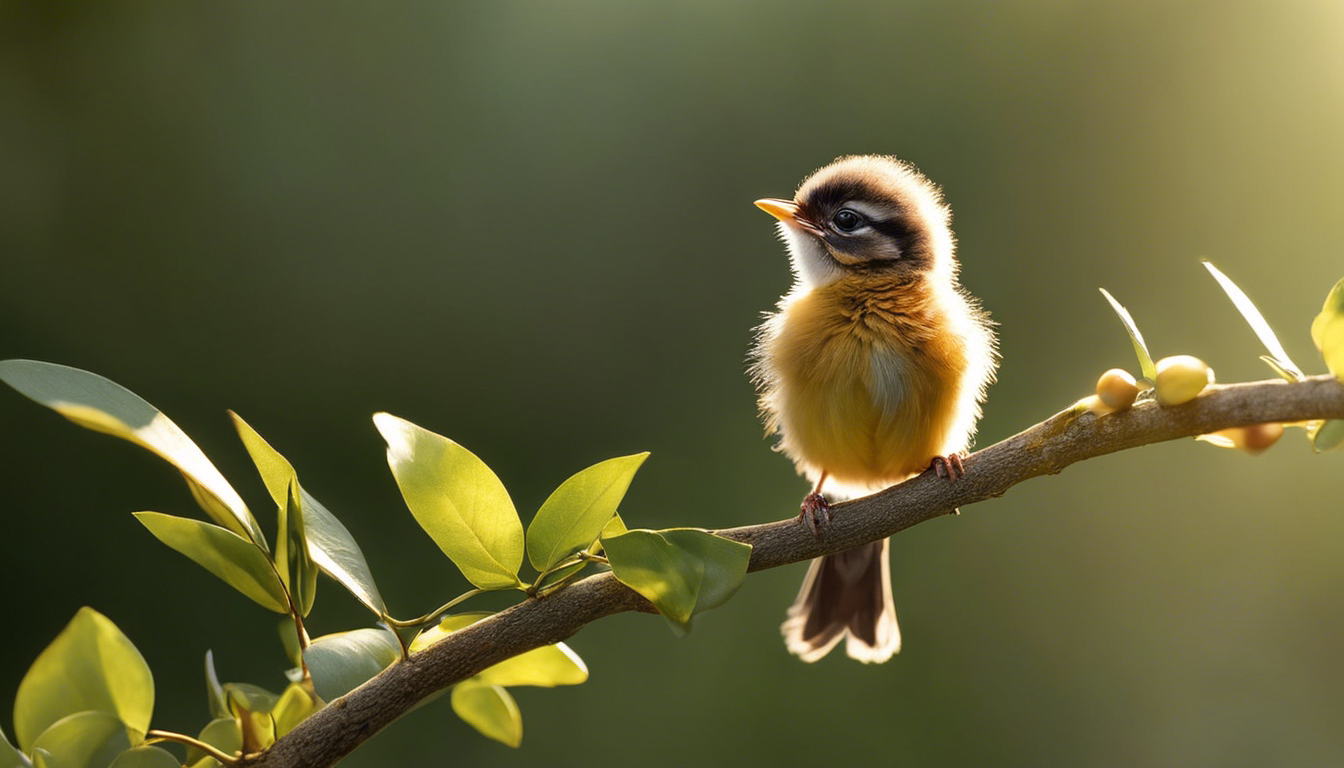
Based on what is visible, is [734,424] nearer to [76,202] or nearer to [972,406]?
[972,406]

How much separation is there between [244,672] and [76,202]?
3.70 feet

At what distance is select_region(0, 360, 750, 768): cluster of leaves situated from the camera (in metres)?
0.43

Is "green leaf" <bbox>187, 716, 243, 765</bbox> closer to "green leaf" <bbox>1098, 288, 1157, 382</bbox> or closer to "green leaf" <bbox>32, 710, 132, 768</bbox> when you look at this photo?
"green leaf" <bbox>32, 710, 132, 768</bbox>

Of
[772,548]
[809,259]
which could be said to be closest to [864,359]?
[809,259]

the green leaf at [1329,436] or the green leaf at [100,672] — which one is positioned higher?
the green leaf at [1329,436]

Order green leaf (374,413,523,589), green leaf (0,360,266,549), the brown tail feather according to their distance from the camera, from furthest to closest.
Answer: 1. the brown tail feather
2. green leaf (374,413,523,589)
3. green leaf (0,360,266,549)

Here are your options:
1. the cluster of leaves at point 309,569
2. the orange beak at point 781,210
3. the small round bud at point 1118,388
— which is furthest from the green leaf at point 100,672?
the orange beak at point 781,210

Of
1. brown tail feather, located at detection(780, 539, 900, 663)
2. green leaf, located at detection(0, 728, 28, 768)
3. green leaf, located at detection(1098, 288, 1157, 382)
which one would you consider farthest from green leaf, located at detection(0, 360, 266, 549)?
brown tail feather, located at detection(780, 539, 900, 663)

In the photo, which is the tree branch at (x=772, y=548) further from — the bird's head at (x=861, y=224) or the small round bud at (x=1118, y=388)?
the bird's head at (x=861, y=224)

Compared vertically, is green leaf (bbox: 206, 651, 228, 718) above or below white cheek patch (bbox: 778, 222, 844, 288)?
below

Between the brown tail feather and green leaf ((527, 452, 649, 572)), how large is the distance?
2.25 feet

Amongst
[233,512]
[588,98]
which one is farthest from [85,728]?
[588,98]

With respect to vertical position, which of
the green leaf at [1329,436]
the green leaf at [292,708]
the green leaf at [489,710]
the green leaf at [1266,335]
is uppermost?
the green leaf at [1266,335]

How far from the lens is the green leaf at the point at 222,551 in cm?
46
